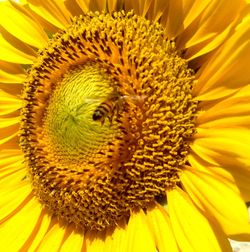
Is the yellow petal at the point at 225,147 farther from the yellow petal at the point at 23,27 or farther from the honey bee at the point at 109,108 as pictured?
the yellow petal at the point at 23,27

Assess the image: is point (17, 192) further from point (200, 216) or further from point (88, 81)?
point (200, 216)

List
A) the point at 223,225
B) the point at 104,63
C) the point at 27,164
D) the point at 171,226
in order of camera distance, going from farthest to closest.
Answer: the point at 27,164 → the point at 104,63 → the point at 171,226 → the point at 223,225

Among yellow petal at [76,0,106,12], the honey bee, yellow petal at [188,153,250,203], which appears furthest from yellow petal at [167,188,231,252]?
yellow petal at [76,0,106,12]

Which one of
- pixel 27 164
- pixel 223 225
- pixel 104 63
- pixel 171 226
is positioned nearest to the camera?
pixel 223 225

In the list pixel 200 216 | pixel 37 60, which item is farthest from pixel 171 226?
pixel 37 60

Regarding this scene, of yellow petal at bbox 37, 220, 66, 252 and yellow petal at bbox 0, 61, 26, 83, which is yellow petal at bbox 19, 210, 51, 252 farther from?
Answer: yellow petal at bbox 0, 61, 26, 83

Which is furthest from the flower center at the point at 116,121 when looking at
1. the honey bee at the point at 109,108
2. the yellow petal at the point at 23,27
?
the yellow petal at the point at 23,27
